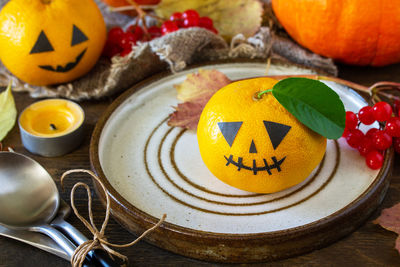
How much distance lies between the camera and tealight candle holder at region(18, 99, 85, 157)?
76 centimetres

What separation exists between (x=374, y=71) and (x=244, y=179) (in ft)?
1.67

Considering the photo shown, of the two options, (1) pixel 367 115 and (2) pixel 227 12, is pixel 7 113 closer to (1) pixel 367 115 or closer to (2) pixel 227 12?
(2) pixel 227 12

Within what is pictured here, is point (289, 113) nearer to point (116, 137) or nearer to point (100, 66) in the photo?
point (116, 137)

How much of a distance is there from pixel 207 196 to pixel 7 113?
436 millimetres

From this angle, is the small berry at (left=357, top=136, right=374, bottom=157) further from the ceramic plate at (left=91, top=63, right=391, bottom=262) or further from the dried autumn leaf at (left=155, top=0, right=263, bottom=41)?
the dried autumn leaf at (left=155, top=0, right=263, bottom=41)

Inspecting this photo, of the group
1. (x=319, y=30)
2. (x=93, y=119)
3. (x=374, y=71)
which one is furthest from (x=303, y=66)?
(x=93, y=119)

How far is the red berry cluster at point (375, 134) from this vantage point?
0.68m

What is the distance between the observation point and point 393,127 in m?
0.69

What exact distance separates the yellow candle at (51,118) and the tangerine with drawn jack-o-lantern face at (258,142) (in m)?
0.29

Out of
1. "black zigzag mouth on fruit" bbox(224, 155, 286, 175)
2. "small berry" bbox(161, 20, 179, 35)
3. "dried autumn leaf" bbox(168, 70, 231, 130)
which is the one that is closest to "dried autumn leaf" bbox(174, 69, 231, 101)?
"dried autumn leaf" bbox(168, 70, 231, 130)

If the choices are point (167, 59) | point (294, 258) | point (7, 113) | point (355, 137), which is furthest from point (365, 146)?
point (7, 113)

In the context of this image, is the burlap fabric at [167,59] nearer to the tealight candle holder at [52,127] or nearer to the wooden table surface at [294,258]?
the tealight candle holder at [52,127]

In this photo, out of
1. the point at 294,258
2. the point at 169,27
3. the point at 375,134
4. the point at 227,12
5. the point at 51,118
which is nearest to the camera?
the point at 294,258

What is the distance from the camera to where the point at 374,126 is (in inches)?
29.9
